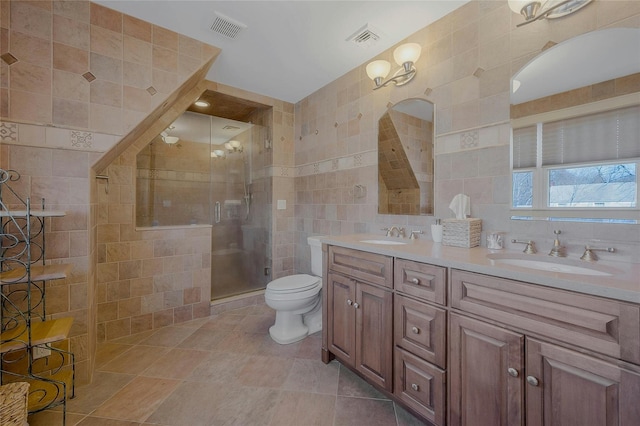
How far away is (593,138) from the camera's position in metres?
1.29

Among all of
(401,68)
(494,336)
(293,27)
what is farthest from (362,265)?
(293,27)

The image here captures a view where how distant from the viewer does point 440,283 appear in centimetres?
122

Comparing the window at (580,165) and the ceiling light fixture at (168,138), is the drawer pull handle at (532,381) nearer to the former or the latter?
the window at (580,165)

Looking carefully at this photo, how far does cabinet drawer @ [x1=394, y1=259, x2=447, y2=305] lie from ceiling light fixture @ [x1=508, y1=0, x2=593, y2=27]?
138cm

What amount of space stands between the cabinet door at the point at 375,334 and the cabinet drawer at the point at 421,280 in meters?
0.12

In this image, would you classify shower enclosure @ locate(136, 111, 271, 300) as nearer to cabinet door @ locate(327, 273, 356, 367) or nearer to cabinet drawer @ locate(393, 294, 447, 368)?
cabinet door @ locate(327, 273, 356, 367)

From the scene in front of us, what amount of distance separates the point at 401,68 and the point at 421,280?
1.67 meters

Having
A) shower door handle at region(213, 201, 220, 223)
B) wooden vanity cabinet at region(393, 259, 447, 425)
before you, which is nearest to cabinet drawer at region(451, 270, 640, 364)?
wooden vanity cabinet at region(393, 259, 447, 425)

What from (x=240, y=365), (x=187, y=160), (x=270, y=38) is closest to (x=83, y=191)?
(x=187, y=160)

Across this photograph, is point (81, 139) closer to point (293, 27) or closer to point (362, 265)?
point (293, 27)

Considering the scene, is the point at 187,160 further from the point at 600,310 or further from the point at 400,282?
the point at 600,310

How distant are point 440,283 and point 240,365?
156cm

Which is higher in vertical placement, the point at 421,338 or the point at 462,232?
the point at 462,232

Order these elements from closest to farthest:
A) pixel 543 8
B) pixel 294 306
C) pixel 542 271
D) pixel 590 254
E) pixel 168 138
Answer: pixel 542 271
pixel 590 254
pixel 543 8
pixel 294 306
pixel 168 138
